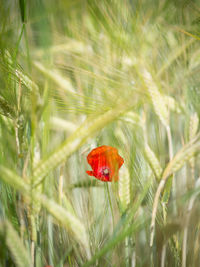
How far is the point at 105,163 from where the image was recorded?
28 cm

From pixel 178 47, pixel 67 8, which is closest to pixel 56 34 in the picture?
pixel 67 8

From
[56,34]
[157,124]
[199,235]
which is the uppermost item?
[56,34]

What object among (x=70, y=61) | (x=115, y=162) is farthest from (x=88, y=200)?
(x=70, y=61)

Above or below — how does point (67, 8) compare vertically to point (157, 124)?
above

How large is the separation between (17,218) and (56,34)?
21 cm

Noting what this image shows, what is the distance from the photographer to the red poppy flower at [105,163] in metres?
0.28

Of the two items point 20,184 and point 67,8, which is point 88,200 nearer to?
point 20,184

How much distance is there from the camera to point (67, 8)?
264mm

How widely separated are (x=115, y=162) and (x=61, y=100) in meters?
0.10

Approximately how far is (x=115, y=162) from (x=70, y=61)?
130 millimetres

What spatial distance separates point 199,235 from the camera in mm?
321

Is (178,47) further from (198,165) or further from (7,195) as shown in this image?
(7,195)

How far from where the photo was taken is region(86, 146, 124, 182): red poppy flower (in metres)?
0.28

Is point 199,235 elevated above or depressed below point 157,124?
below
